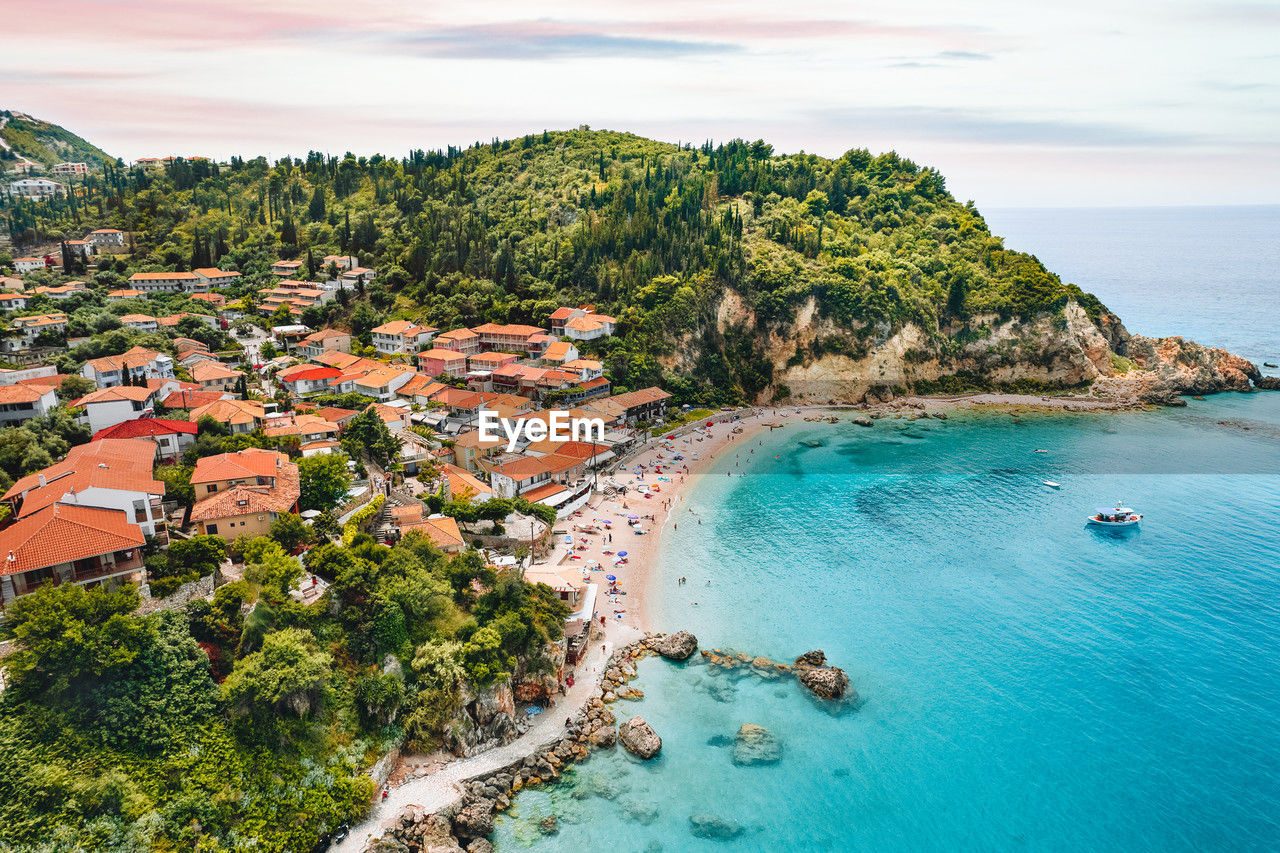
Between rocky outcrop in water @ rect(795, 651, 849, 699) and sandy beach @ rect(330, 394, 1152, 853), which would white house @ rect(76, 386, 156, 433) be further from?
rocky outcrop in water @ rect(795, 651, 849, 699)

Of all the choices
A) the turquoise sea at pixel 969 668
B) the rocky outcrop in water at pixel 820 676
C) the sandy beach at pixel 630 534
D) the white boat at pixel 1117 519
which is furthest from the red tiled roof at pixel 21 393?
the white boat at pixel 1117 519

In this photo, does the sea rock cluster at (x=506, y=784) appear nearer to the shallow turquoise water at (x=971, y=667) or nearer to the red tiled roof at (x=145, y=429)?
the shallow turquoise water at (x=971, y=667)

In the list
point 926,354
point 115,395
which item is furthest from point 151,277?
point 926,354

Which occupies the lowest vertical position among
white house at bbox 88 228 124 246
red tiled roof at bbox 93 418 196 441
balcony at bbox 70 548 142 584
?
balcony at bbox 70 548 142 584

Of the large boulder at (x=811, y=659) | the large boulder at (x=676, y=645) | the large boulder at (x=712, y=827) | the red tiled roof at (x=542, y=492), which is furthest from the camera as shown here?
the red tiled roof at (x=542, y=492)

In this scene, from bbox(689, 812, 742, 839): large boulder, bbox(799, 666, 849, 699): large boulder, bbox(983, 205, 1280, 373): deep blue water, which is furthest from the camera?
→ bbox(983, 205, 1280, 373): deep blue water

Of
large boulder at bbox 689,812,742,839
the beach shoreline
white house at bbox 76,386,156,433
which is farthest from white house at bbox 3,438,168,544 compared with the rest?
large boulder at bbox 689,812,742,839
